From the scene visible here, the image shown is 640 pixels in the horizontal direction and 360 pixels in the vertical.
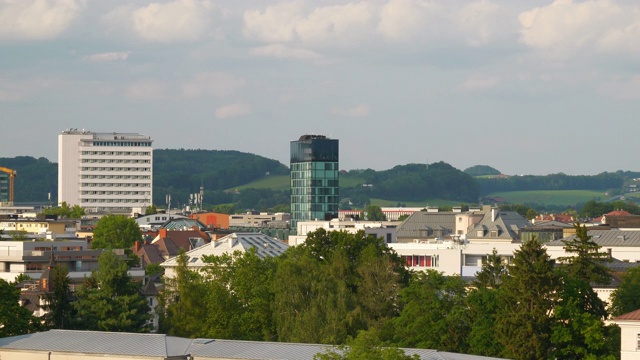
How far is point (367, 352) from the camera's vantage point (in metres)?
74.9

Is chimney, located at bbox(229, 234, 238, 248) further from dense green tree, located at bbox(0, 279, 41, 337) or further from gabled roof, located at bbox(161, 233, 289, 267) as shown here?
dense green tree, located at bbox(0, 279, 41, 337)

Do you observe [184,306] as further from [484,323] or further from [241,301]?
[484,323]

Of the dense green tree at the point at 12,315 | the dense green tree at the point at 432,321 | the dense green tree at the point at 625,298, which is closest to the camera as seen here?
the dense green tree at the point at 432,321

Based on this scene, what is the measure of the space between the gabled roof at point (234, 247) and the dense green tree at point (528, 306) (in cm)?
6243

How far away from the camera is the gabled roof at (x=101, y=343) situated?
295ft

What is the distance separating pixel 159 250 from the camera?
651 feet

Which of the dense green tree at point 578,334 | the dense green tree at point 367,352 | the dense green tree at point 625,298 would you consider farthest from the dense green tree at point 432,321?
the dense green tree at point 367,352

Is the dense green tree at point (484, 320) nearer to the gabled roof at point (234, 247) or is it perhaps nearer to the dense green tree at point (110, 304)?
the dense green tree at point (110, 304)

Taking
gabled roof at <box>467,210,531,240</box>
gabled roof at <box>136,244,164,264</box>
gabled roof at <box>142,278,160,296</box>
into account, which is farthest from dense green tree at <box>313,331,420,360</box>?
gabled roof at <box>136,244,164,264</box>

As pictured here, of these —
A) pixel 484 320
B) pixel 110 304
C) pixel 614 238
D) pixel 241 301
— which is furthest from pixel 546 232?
pixel 484 320

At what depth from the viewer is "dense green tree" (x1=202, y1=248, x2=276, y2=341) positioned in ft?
352

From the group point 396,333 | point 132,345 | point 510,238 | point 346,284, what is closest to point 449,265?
point 510,238

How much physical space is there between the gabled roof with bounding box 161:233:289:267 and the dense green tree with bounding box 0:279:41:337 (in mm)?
50458

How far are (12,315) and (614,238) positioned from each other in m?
74.8
